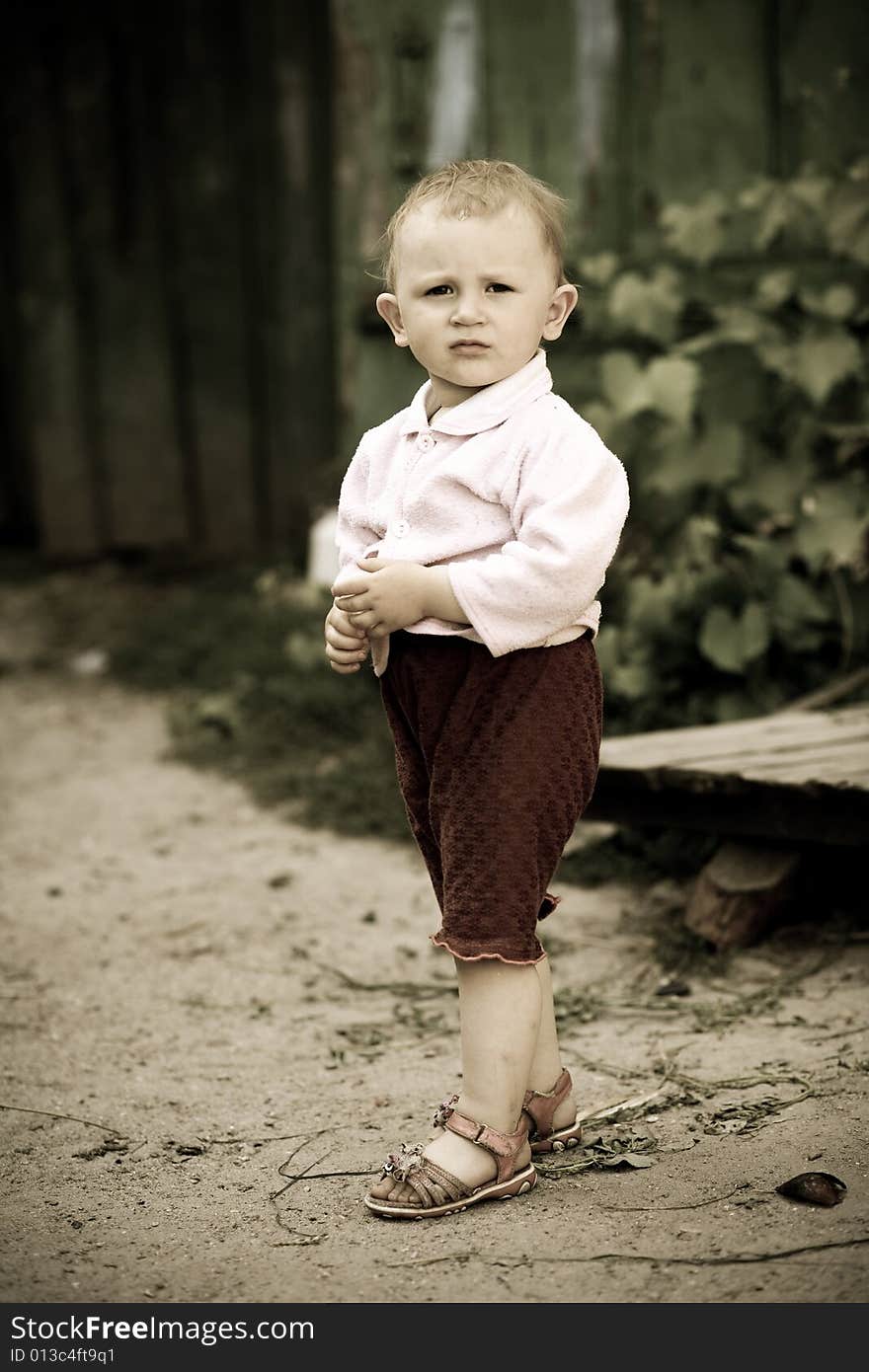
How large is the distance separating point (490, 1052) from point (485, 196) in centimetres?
111

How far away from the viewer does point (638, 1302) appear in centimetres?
179

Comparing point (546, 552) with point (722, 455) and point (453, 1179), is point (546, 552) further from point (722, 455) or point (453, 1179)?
point (722, 455)

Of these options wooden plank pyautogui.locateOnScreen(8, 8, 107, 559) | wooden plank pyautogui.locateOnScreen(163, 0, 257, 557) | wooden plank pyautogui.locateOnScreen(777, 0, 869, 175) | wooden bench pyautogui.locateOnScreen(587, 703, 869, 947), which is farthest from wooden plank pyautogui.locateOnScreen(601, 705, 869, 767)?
wooden plank pyautogui.locateOnScreen(8, 8, 107, 559)

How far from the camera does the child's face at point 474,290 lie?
195 cm

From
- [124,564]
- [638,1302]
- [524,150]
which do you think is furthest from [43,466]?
[638,1302]

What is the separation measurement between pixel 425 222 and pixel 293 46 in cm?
453

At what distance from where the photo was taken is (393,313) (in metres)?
2.09

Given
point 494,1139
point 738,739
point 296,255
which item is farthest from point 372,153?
point 494,1139

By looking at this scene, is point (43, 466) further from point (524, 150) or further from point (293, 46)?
point (524, 150)

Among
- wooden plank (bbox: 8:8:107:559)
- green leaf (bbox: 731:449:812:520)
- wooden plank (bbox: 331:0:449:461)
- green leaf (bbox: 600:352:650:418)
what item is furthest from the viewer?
wooden plank (bbox: 8:8:107:559)

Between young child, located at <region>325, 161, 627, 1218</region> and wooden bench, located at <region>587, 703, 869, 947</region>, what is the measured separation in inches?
37.6

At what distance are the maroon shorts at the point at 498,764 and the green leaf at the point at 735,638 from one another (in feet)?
5.87

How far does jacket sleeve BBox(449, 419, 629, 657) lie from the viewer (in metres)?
1.91

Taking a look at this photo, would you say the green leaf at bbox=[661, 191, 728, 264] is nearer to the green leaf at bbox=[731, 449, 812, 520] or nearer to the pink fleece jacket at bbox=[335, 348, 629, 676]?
the green leaf at bbox=[731, 449, 812, 520]
